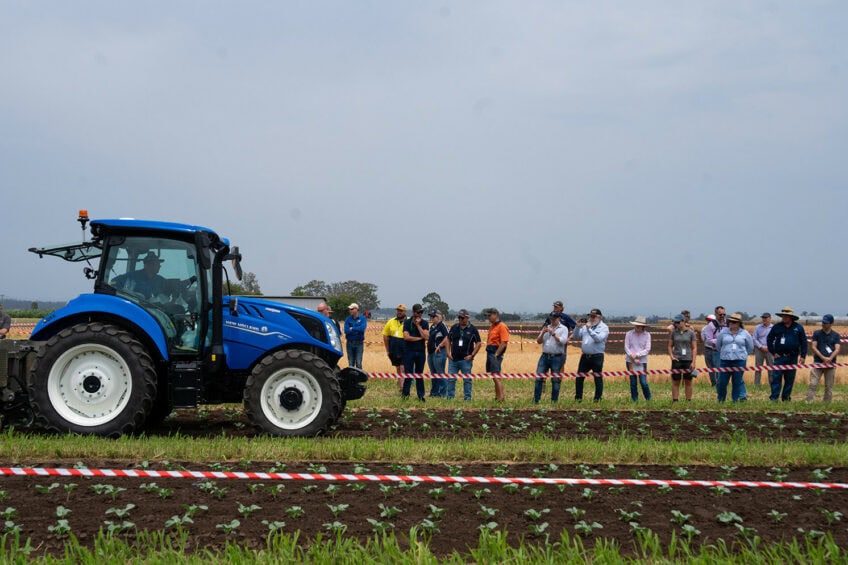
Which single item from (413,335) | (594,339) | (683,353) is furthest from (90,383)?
(683,353)

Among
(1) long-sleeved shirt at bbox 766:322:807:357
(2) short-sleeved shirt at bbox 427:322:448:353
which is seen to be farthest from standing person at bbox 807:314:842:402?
(2) short-sleeved shirt at bbox 427:322:448:353

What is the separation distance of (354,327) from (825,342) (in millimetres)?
8710

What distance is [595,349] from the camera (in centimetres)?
1457

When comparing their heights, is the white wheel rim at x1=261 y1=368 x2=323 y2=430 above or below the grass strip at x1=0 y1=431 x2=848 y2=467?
above

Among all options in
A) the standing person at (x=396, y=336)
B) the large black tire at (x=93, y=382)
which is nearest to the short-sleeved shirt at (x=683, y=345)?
the standing person at (x=396, y=336)

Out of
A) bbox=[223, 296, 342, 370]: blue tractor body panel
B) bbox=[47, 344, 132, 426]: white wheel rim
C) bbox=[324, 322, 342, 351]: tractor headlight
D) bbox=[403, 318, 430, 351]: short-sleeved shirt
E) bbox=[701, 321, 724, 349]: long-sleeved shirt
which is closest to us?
bbox=[47, 344, 132, 426]: white wheel rim

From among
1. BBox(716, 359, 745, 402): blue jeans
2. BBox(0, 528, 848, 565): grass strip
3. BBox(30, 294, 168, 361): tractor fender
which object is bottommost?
BBox(0, 528, 848, 565): grass strip

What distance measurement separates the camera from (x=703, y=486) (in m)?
7.13

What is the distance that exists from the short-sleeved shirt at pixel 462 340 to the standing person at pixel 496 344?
0.96 ft

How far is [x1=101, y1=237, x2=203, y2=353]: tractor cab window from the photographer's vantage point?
9453 mm

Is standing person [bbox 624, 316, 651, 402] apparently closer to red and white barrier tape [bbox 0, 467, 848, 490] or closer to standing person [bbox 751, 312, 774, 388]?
standing person [bbox 751, 312, 774, 388]

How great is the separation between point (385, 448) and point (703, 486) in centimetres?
314

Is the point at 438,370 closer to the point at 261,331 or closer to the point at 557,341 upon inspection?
the point at 557,341

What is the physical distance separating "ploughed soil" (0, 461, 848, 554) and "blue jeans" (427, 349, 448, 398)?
8.23 metres
